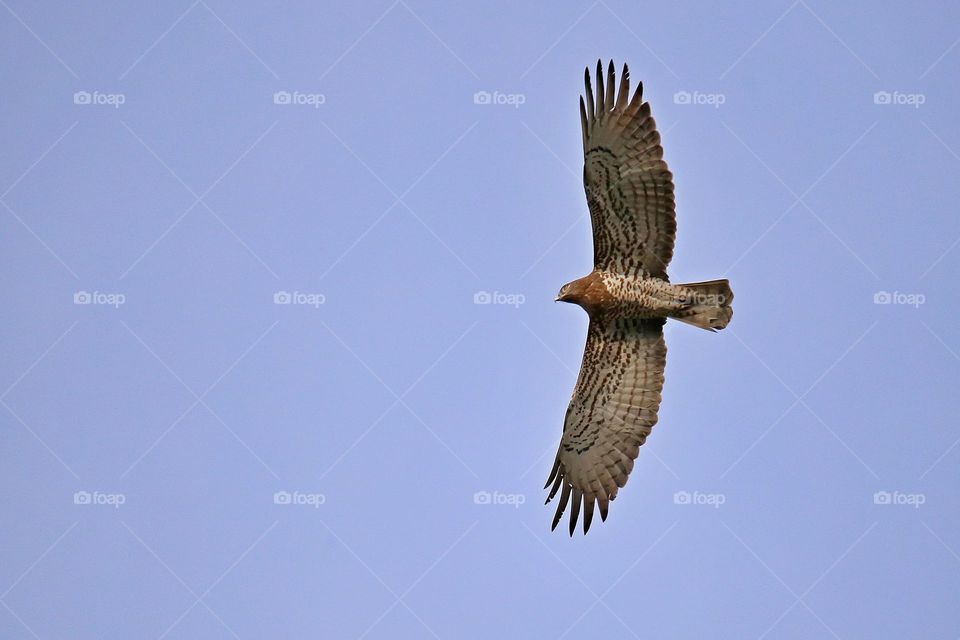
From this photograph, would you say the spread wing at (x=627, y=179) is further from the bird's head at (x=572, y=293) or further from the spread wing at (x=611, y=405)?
the spread wing at (x=611, y=405)

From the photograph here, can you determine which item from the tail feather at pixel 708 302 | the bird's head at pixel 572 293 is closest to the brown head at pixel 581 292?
the bird's head at pixel 572 293

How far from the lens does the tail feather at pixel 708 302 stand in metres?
15.7

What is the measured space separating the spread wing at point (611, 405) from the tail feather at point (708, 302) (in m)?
0.82

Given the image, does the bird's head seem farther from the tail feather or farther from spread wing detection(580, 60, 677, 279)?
the tail feather

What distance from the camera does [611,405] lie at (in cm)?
1689

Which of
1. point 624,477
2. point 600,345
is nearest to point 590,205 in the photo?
point 600,345

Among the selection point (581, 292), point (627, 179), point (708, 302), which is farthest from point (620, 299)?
point (627, 179)

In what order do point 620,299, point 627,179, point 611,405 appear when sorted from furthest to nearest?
point 611,405
point 620,299
point 627,179

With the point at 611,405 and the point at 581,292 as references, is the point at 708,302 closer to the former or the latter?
the point at 581,292

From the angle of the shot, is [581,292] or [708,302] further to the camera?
[581,292]

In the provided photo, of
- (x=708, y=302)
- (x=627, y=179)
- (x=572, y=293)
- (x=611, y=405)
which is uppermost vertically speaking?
(x=627, y=179)

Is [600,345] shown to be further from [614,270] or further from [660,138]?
[660,138]

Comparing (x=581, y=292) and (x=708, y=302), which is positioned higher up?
(x=581, y=292)

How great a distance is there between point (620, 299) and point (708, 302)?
106cm
